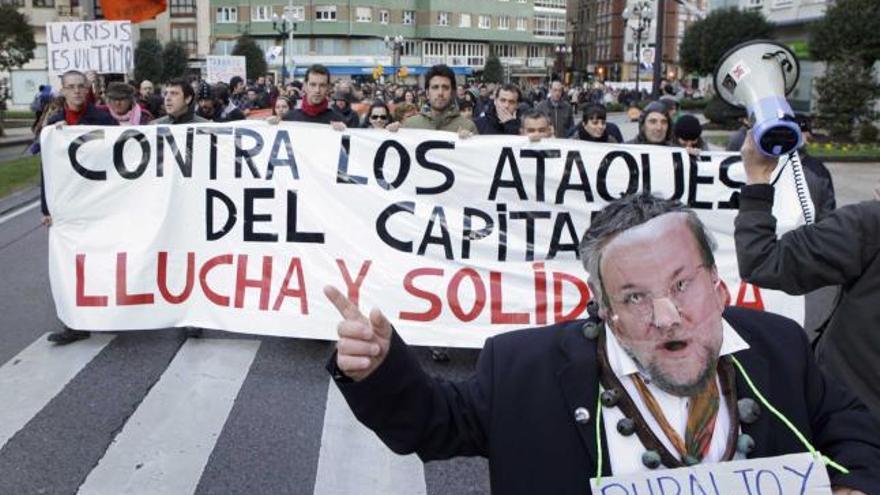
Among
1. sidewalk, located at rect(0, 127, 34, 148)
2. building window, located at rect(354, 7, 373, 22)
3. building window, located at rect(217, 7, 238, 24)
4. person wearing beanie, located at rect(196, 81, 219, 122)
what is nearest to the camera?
person wearing beanie, located at rect(196, 81, 219, 122)

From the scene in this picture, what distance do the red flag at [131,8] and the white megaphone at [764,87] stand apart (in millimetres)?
12599

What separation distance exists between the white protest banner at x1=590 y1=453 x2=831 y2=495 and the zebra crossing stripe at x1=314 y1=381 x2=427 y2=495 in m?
2.57

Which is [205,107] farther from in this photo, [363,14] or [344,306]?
[363,14]

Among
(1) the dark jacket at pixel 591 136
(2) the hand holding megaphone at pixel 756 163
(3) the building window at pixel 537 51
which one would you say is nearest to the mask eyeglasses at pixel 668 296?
(2) the hand holding megaphone at pixel 756 163

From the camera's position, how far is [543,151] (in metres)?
6.27

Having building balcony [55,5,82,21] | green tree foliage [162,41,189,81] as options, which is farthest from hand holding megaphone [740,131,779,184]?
green tree foliage [162,41,189,81]

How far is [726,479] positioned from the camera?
1.81 m

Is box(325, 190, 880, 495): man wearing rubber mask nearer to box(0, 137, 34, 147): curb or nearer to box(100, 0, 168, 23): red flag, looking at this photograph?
box(100, 0, 168, 23): red flag

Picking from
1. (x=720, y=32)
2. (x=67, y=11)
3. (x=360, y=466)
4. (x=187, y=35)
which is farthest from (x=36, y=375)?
(x=187, y=35)

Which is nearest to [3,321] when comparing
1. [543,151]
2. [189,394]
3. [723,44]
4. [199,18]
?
[189,394]

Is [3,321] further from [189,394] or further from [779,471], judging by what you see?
[779,471]

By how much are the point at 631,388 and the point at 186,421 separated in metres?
3.75

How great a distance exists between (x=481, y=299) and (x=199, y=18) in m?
82.2

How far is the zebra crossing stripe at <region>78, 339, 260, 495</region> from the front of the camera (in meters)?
4.29
